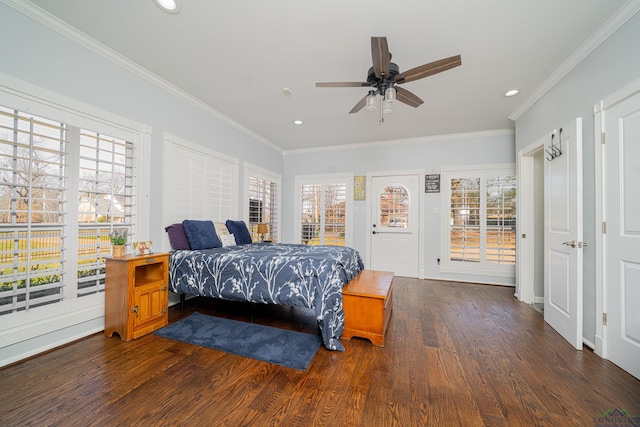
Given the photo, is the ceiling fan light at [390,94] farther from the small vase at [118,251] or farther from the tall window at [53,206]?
the small vase at [118,251]

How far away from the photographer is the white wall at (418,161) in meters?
4.38

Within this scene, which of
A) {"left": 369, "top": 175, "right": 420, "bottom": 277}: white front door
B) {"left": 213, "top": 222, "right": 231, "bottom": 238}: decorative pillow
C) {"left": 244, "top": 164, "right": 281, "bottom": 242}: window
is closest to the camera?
{"left": 213, "top": 222, "right": 231, "bottom": 238}: decorative pillow

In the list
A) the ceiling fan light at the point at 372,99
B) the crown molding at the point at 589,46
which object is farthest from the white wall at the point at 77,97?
the crown molding at the point at 589,46

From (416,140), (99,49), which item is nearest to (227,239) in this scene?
(99,49)

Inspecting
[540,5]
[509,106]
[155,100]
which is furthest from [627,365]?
[155,100]

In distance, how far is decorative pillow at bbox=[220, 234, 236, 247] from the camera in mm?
3555

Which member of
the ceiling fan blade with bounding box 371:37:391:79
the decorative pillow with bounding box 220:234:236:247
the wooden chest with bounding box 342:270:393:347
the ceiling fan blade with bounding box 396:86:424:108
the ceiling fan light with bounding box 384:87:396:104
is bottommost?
the wooden chest with bounding box 342:270:393:347

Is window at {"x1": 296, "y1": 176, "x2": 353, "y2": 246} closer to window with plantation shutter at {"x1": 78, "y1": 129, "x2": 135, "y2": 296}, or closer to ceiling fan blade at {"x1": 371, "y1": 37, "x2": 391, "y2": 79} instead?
ceiling fan blade at {"x1": 371, "y1": 37, "x2": 391, "y2": 79}

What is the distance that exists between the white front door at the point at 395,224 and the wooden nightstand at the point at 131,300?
12.4 ft

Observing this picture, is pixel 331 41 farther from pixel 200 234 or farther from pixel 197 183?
pixel 200 234

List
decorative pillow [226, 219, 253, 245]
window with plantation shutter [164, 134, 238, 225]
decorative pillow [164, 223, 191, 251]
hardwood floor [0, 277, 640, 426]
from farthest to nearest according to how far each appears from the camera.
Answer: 1. decorative pillow [226, 219, 253, 245]
2. window with plantation shutter [164, 134, 238, 225]
3. decorative pillow [164, 223, 191, 251]
4. hardwood floor [0, 277, 640, 426]

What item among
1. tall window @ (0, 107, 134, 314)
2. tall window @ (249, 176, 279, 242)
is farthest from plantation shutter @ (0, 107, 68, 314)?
tall window @ (249, 176, 279, 242)

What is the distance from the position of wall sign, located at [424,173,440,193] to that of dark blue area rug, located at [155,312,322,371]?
3610mm

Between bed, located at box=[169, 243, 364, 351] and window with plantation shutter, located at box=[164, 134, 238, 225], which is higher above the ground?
window with plantation shutter, located at box=[164, 134, 238, 225]
